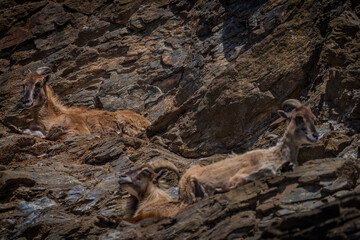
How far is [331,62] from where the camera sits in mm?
11859

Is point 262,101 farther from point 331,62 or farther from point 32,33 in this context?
point 32,33

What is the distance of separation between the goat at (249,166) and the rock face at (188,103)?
54cm

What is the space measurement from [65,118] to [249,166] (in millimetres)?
8239

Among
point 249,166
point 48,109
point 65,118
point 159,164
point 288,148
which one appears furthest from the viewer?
point 48,109

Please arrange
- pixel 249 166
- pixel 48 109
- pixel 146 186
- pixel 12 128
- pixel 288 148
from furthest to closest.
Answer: pixel 12 128
pixel 48 109
pixel 146 186
pixel 288 148
pixel 249 166

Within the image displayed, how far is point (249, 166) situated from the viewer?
8898 mm

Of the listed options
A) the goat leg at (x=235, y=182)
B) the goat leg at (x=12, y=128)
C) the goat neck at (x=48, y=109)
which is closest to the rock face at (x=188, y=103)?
the goat leg at (x=12, y=128)

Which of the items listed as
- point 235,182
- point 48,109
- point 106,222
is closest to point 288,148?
point 235,182

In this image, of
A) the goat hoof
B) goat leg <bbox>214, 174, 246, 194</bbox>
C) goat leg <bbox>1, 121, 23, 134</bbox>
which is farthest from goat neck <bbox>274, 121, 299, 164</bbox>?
goat leg <bbox>1, 121, 23, 134</bbox>

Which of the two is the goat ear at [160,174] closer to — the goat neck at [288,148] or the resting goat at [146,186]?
the resting goat at [146,186]

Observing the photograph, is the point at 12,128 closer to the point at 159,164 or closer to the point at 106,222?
the point at 159,164

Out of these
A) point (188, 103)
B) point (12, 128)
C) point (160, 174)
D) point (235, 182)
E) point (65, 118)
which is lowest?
point (235, 182)

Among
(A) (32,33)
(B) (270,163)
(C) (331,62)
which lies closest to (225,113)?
(C) (331,62)

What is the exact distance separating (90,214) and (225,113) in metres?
4.50
